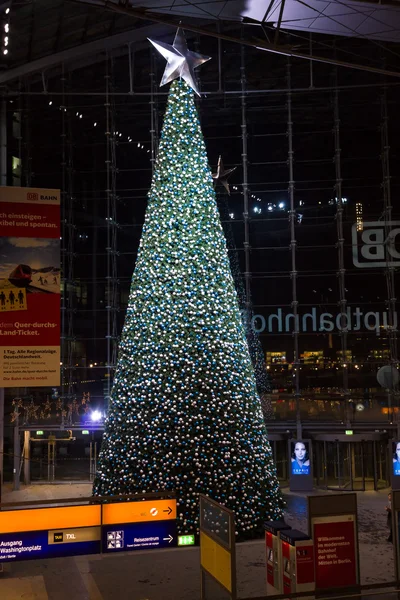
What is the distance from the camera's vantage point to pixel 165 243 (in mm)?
10383

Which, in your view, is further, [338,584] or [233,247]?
[233,247]

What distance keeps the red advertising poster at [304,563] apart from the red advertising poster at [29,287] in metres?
4.12

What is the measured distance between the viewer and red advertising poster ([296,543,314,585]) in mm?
7098

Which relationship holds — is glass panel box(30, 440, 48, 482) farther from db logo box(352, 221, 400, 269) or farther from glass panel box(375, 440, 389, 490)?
db logo box(352, 221, 400, 269)

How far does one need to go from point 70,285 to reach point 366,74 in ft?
27.8

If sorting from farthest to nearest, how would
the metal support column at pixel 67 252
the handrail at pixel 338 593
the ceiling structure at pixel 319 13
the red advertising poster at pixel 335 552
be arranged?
the metal support column at pixel 67 252, the ceiling structure at pixel 319 13, the red advertising poster at pixel 335 552, the handrail at pixel 338 593

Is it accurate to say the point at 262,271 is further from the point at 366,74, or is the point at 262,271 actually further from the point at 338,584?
the point at 338,584

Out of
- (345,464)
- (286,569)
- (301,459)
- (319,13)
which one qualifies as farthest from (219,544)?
(345,464)

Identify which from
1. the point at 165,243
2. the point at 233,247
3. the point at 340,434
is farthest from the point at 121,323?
the point at 165,243

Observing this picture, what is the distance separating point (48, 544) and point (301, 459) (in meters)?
8.80

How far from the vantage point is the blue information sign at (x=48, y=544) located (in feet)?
22.5

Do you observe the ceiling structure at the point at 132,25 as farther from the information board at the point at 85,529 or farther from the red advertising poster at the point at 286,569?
the red advertising poster at the point at 286,569

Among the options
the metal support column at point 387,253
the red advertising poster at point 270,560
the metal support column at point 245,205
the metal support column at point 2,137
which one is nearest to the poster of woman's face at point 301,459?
the metal support column at point 387,253

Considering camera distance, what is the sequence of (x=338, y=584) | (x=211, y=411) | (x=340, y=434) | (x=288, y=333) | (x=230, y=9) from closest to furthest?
1. (x=338, y=584)
2. (x=211, y=411)
3. (x=230, y=9)
4. (x=340, y=434)
5. (x=288, y=333)
